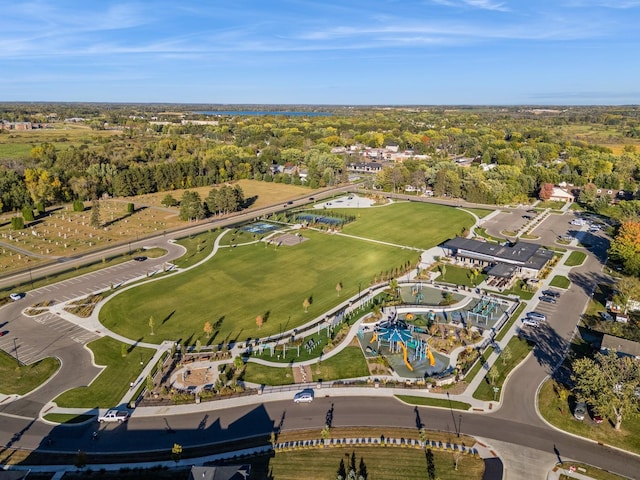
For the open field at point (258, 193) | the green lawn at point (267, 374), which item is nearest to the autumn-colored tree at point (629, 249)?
the green lawn at point (267, 374)

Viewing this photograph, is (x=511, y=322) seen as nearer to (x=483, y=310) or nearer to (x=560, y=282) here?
(x=483, y=310)

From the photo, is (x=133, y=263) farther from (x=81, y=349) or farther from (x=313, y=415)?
(x=313, y=415)

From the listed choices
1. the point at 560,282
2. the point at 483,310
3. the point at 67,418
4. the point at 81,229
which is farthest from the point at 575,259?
the point at 81,229

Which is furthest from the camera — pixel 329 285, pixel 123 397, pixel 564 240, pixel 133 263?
pixel 564 240

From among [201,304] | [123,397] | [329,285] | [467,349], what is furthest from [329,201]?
[123,397]

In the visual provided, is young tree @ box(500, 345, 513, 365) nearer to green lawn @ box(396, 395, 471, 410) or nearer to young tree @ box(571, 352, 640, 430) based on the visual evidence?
young tree @ box(571, 352, 640, 430)

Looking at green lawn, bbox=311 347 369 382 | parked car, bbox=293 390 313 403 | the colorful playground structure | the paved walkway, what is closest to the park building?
the paved walkway
